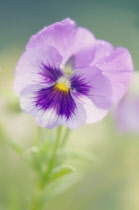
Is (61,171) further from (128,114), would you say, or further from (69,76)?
(128,114)

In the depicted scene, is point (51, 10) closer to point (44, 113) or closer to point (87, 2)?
point (87, 2)

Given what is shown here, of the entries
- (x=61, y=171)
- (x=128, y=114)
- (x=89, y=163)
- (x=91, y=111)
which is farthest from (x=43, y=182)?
(x=89, y=163)

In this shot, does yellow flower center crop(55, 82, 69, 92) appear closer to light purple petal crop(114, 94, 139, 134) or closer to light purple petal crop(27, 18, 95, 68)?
light purple petal crop(27, 18, 95, 68)

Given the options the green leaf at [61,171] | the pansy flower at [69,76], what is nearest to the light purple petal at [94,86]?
the pansy flower at [69,76]

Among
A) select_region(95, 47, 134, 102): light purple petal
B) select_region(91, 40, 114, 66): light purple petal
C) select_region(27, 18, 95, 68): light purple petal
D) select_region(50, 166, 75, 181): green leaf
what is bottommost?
select_region(50, 166, 75, 181): green leaf

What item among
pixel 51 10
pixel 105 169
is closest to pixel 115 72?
pixel 105 169

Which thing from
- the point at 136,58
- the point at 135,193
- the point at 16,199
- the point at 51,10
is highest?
the point at 51,10

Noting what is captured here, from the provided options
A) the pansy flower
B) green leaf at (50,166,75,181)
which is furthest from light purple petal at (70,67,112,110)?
green leaf at (50,166,75,181)
